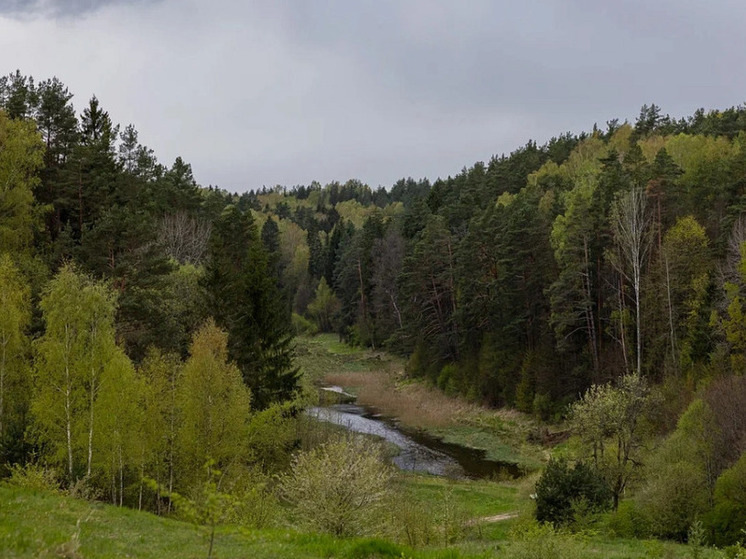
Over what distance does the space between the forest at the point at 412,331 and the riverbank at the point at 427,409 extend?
1.81m

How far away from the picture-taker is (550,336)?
57.7 m

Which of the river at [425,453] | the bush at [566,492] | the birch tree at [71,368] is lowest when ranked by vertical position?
the river at [425,453]

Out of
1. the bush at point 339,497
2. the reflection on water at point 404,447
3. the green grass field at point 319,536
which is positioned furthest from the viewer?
the reflection on water at point 404,447

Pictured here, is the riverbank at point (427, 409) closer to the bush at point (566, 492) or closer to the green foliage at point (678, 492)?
the bush at point (566, 492)

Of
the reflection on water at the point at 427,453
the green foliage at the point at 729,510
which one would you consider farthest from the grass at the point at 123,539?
the reflection on water at the point at 427,453

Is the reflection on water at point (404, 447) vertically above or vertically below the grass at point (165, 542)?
below

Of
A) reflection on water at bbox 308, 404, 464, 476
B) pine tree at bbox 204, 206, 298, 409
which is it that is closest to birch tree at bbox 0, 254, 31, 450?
pine tree at bbox 204, 206, 298, 409

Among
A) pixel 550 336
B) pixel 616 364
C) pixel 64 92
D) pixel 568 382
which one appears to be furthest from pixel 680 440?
pixel 64 92

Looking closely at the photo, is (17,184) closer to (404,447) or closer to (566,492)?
(404,447)

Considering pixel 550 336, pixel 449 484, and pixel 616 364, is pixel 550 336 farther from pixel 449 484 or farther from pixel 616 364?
pixel 449 484

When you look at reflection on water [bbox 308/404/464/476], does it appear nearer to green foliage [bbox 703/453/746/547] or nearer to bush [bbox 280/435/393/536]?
green foliage [bbox 703/453/746/547]

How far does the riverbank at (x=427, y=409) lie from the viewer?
48.9m

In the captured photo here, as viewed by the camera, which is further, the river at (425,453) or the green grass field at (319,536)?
the river at (425,453)

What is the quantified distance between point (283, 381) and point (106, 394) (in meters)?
14.8
